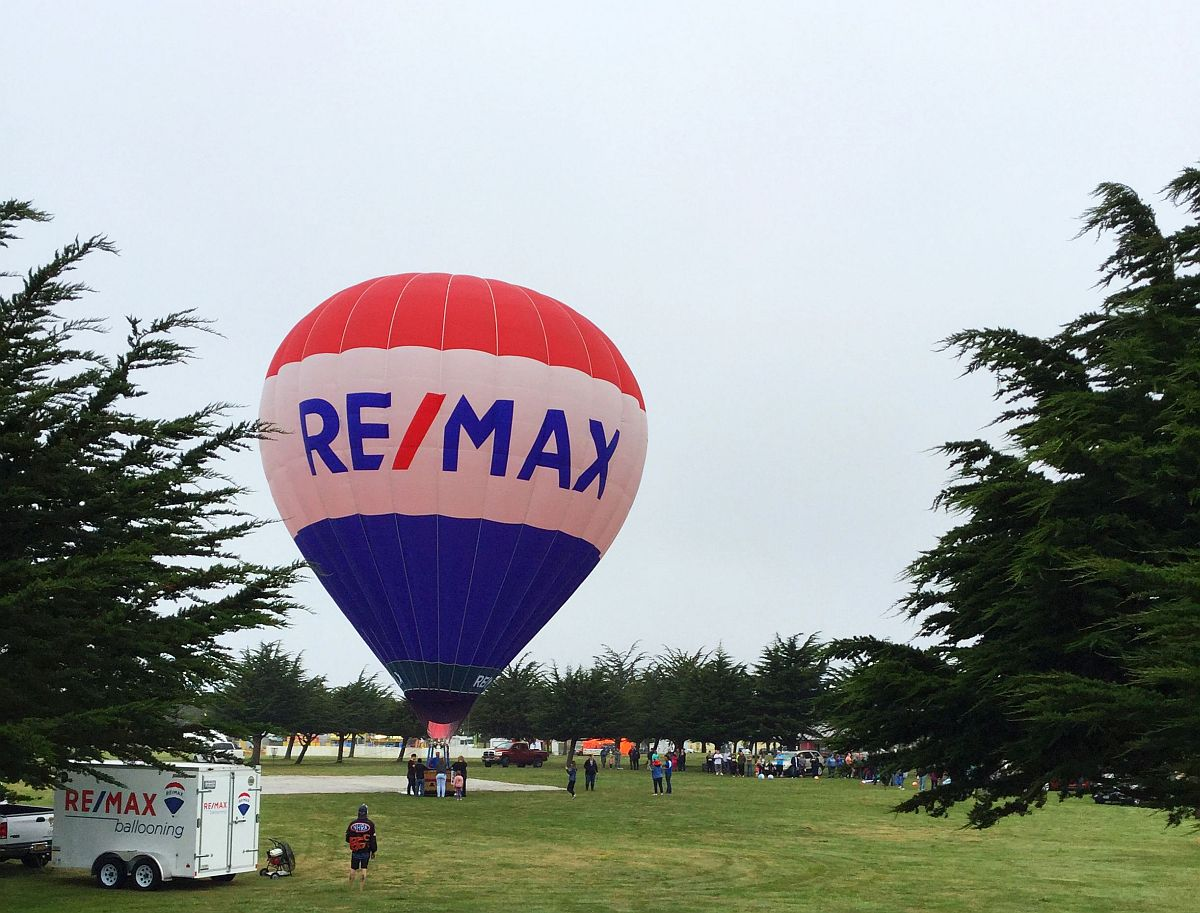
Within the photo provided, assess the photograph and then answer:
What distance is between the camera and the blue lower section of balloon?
4275 cm

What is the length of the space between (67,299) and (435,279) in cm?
3201

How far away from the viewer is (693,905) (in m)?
20.3

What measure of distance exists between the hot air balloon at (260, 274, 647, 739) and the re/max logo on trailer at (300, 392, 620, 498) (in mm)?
49

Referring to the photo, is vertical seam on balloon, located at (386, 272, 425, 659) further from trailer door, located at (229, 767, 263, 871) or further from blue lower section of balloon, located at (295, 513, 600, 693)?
trailer door, located at (229, 767, 263, 871)

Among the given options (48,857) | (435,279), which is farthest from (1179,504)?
(435,279)

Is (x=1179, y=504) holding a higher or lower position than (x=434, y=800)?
higher

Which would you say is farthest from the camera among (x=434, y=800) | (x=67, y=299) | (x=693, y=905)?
(x=434, y=800)

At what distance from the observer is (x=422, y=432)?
42.5 metres

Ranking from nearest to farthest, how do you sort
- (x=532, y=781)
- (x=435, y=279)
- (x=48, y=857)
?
1. (x=48, y=857)
2. (x=435, y=279)
3. (x=532, y=781)

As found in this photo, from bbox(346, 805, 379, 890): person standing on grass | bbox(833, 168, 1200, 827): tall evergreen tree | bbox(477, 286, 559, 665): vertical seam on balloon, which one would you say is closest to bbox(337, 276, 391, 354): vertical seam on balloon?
bbox(477, 286, 559, 665): vertical seam on balloon

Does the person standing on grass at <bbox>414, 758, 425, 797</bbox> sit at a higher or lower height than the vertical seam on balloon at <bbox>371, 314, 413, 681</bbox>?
lower

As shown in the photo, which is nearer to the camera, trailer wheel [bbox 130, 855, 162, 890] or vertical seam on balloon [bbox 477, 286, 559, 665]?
trailer wheel [bbox 130, 855, 162, 890]

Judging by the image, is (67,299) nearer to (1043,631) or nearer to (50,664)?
(50,664)

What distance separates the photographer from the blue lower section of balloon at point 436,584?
42750mm
